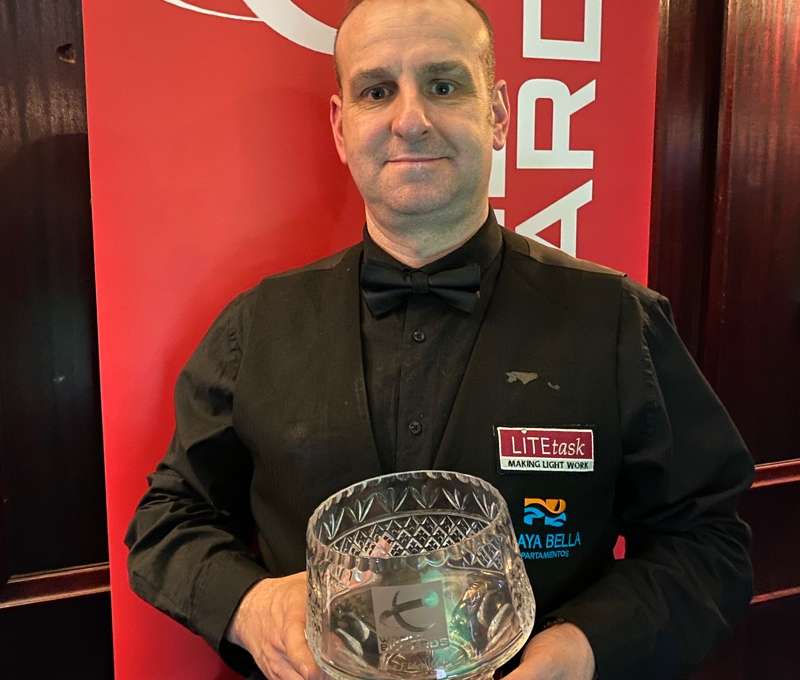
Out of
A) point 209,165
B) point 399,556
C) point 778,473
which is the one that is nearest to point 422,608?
point 399,556

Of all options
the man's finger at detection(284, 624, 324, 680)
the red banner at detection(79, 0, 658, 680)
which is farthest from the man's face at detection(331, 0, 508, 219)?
the man's finger at detection(284, 624, 324, 680)

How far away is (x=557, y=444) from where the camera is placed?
1.01 m

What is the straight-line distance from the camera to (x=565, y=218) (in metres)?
1.41

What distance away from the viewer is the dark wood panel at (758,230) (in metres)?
1.58

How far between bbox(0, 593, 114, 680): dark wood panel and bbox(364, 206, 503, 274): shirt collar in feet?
2.49

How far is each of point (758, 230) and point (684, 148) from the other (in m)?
0.25

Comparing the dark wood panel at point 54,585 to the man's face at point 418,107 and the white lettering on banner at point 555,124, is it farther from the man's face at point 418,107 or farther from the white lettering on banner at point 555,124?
the white lettering on banner at point 555,124

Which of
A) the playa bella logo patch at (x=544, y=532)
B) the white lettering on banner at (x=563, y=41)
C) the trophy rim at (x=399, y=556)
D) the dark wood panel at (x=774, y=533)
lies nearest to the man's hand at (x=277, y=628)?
the trophy rim at (x=399, y=556)

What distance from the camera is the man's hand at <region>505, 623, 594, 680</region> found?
82 cm

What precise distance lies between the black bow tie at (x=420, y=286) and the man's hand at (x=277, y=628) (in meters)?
0.38

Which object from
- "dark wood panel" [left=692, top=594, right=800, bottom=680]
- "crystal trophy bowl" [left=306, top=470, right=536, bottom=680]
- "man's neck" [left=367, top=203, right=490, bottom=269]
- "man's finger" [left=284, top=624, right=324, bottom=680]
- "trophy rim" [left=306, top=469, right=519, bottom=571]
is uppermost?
"man's neck" [left=367, top=203, right=490, bottom=269]

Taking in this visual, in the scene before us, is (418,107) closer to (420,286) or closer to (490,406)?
(420,286)

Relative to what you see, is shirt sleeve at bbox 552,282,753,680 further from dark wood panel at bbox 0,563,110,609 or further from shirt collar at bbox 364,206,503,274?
dark wood panel at bbox 0,563,110,609

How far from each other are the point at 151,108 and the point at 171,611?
0.73 m
